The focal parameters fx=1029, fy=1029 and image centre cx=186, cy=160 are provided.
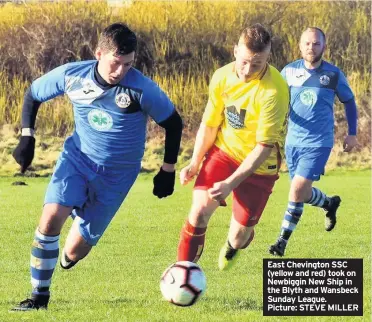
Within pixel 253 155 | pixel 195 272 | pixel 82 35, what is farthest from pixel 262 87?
pixel 82 35

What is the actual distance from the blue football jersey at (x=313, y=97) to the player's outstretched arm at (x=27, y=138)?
391 cm

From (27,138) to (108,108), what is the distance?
0.77 m

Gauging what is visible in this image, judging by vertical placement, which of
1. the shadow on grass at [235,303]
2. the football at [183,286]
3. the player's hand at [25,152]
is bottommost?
the shadow on grass at [235,303]

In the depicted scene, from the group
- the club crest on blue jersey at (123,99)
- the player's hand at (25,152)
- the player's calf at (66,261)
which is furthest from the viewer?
the player's calf at (66,261)

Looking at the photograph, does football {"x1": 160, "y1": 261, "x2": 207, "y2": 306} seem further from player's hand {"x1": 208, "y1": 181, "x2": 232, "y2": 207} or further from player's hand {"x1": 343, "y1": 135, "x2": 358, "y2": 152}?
player's hand {"x1": 343, "y1": 135, "x2": 358, "y2": 152}

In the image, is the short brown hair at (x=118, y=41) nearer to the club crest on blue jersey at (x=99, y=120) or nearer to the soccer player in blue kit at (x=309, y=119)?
the club crest on blue jersey at (x=99, y=120)

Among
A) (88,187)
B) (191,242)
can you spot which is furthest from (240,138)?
(88,187)

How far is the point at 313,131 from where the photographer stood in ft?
39.2

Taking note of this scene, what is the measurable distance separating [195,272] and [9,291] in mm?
1984

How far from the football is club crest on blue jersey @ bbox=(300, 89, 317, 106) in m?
3.84

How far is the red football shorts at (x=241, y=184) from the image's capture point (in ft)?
30.1

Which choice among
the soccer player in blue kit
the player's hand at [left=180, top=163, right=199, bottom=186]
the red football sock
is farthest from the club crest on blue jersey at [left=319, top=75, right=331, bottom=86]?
the player's hand at [left=180, top=163, right=199, bottom=186]

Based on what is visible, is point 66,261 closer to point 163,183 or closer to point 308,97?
point 163,183

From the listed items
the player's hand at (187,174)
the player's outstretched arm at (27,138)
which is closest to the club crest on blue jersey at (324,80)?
the player's hand at (187,174)
